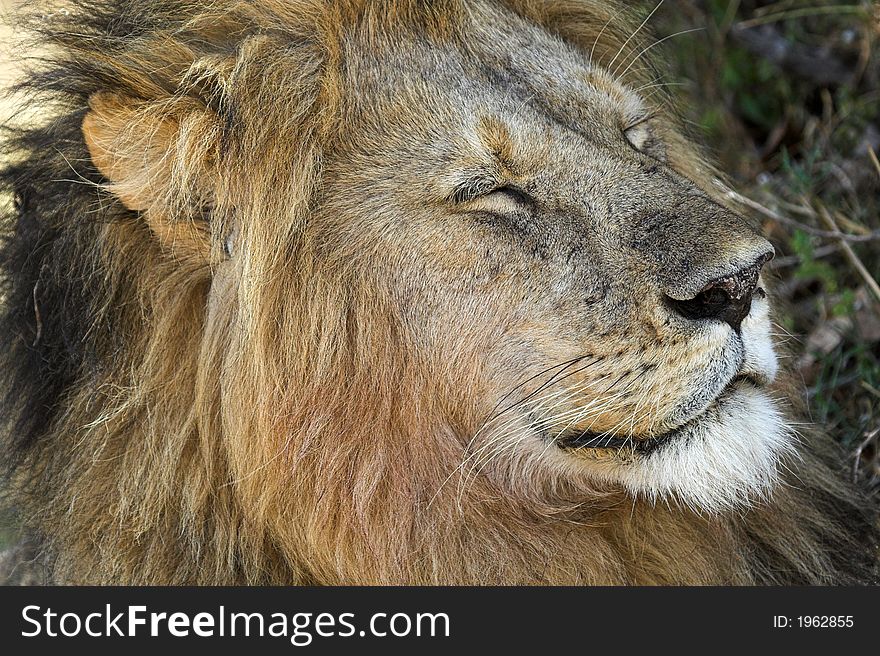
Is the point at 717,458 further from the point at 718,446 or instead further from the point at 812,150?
the point at 812,150

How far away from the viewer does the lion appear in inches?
91.0

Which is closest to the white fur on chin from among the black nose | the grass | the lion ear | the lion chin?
the lion chin

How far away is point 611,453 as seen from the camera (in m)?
2.35

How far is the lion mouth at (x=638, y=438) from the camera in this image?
2.25m

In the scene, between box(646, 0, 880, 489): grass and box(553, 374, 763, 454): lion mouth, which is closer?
Result: box(553, 374, 763, 454): lion mouth

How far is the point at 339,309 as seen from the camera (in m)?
2.41

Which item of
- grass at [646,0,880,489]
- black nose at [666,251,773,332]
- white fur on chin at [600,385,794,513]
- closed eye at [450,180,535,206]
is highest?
grass at [646,0,880,489]

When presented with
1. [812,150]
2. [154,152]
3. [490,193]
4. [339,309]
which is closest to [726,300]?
[490,193]

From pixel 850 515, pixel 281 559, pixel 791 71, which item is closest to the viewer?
pixel 281 559

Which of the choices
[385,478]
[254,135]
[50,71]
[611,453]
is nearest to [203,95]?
[254,135]

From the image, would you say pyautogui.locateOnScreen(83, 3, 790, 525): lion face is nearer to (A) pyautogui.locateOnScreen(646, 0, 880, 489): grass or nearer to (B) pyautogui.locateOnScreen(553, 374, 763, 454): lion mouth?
(B) pyautogui.locateOnScreen(553, 374, 763, 454): lion mouth

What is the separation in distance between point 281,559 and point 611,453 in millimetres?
763

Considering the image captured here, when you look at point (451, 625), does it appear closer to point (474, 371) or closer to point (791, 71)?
point (474, 371)

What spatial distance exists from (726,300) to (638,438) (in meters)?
0.33
